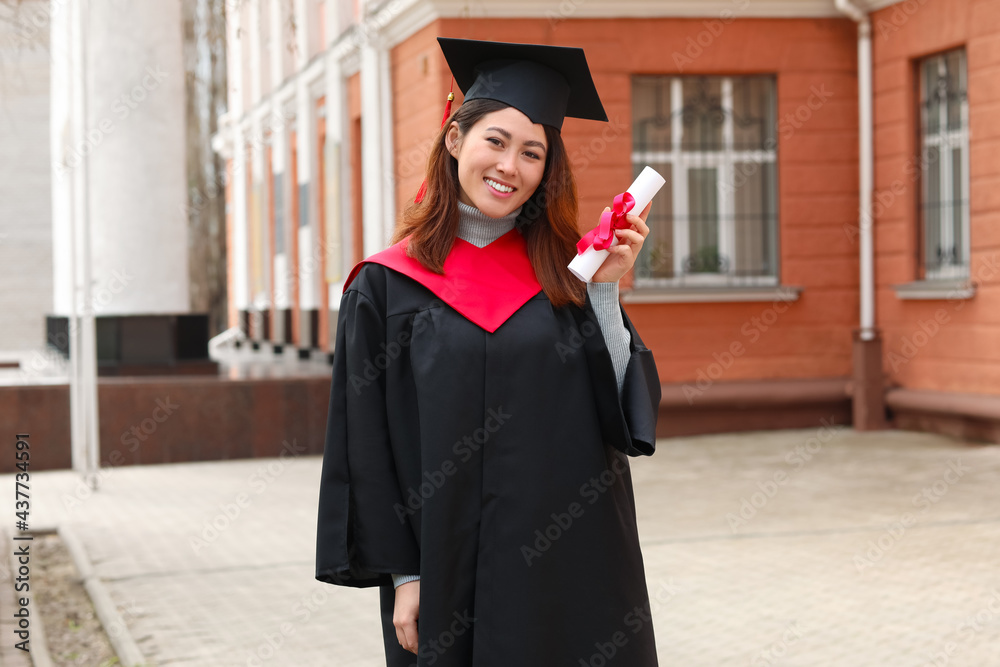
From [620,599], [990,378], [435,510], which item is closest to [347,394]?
[435,510]

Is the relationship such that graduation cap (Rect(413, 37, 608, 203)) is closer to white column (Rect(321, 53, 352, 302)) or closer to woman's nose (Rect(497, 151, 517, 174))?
woman's nose (Rect(497, 151, 517, 174))

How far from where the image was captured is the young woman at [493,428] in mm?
2367

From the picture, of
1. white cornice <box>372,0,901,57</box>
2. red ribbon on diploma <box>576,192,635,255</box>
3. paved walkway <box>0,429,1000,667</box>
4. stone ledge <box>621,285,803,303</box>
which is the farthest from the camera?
stone ledge <box>621,285,803,303</box>

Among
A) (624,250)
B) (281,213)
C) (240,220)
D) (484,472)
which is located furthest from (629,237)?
(240,220)

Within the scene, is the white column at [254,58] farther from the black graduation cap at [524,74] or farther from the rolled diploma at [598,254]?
the rolled diploma at [598,254]

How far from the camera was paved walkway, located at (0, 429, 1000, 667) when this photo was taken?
4715 mm

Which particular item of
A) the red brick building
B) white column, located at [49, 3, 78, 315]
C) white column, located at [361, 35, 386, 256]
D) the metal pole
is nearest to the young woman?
the metal pole

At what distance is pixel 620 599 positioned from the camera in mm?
2455

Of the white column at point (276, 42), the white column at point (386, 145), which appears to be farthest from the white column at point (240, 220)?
the white column at point (386, 145)

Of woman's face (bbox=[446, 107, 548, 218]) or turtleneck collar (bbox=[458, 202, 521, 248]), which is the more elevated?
woman's face (bbox=[446, 107, 548, 218])

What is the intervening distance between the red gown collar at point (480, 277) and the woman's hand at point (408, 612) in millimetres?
570

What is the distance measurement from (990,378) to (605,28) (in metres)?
4.70

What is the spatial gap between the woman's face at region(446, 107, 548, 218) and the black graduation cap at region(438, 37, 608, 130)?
0.14ft

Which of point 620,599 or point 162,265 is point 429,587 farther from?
point 162,265
